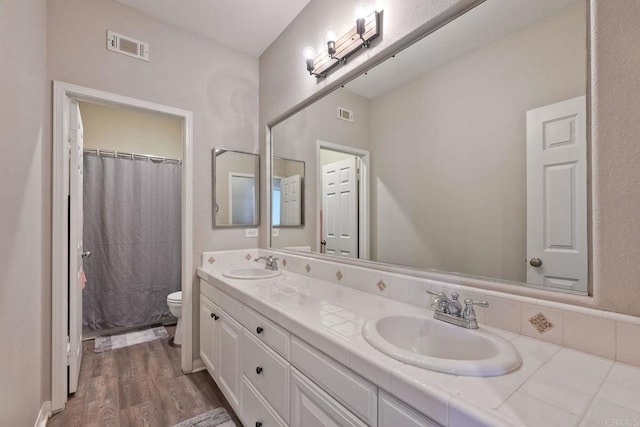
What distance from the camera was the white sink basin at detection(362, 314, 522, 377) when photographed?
69 cm

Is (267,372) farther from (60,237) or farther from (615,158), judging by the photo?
(60,237)

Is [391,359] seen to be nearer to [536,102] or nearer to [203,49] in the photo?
[536,102]

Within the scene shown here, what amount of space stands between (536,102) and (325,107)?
122cm

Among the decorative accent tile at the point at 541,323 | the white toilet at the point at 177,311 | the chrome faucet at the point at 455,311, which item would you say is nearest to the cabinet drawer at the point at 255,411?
the chrome faucet at the point at 455,311

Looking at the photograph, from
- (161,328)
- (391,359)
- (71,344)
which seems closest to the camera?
(391,359)

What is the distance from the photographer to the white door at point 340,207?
5.61ft

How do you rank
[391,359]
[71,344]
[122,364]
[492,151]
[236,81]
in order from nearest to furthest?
[391,359] < [492,151] < [71,344] < [122,364] < [236,81]

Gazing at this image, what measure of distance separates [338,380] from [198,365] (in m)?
1.83

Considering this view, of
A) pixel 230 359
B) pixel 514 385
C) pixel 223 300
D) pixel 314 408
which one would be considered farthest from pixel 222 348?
pixel 514 385

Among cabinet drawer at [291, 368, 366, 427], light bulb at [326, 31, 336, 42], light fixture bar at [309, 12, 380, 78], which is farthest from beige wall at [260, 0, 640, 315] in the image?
light bulb at [326, 31, 336, 42]

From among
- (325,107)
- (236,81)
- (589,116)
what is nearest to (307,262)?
(325,107)

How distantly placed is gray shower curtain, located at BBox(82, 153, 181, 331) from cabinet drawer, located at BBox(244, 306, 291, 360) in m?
2.19

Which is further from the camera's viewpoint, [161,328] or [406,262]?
[161,328]

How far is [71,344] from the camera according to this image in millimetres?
1852
